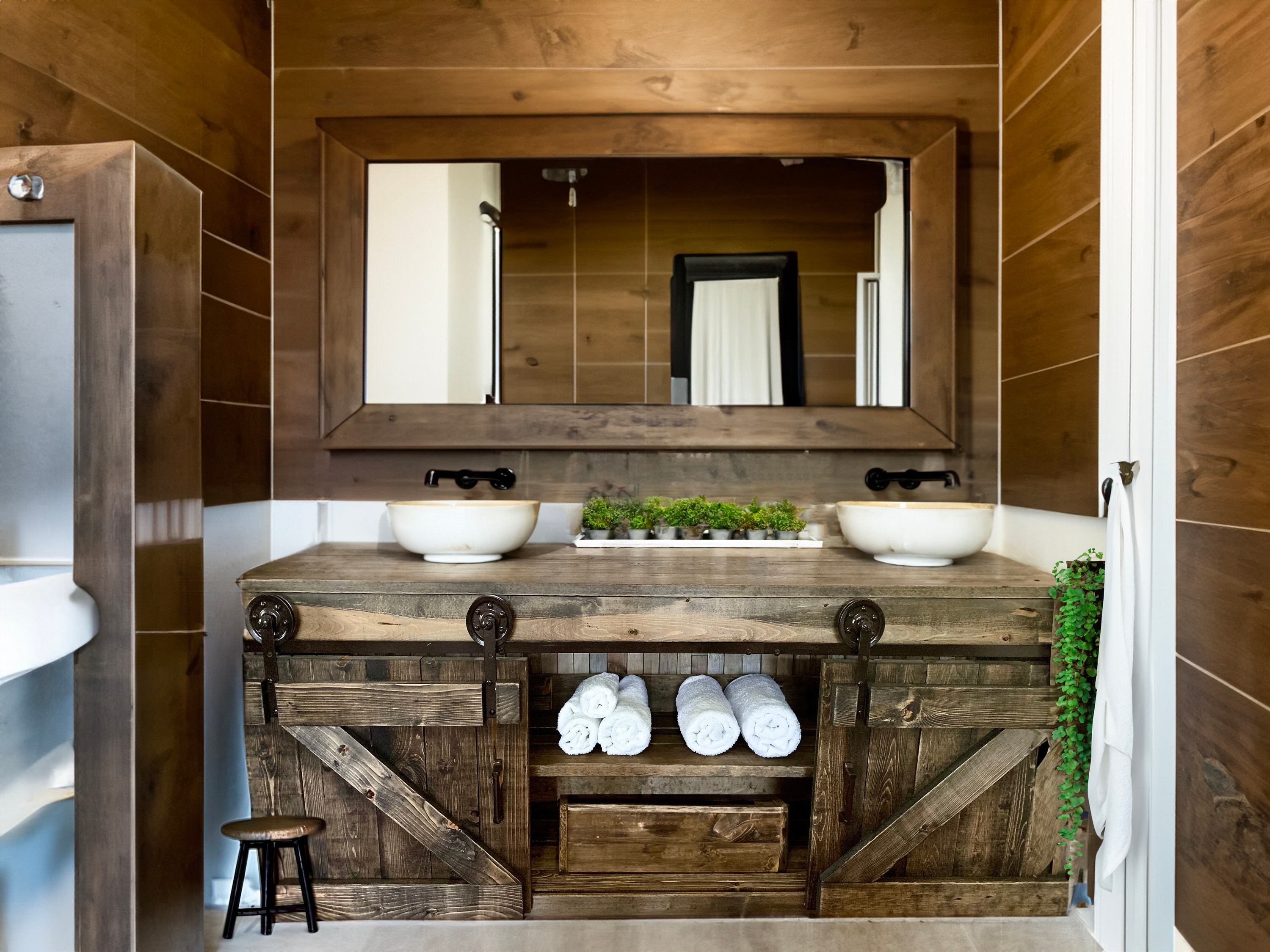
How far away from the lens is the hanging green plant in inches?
70.8

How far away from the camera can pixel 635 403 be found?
2373mm

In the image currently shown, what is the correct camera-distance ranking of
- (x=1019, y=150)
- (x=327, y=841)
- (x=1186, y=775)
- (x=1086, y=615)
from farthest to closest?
1. (x=1019, y=150)
2. (x=327, y=841)
3. (x=1086, y=615)
4. (x=1186, y=775)

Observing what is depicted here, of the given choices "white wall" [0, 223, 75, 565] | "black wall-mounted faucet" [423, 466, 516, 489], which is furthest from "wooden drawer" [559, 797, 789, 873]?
"white wall" [0, 223, 75, 565]

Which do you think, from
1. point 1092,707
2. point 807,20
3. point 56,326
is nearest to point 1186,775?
point 1092,707

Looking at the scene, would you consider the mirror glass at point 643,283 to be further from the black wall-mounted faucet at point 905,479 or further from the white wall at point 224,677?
the white wall at point 224,677

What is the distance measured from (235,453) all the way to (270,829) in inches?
38.1

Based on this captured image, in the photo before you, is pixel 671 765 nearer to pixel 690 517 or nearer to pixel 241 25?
pixel 690 517

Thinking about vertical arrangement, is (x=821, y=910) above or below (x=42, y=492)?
below

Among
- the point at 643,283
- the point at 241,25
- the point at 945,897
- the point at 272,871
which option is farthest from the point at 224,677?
the point at 945,897

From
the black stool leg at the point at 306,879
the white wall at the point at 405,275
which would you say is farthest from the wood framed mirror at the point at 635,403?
the black stool leg at the point at 306,879

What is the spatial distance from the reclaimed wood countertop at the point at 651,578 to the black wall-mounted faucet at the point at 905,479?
0.28 m

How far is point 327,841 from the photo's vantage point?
194 cm

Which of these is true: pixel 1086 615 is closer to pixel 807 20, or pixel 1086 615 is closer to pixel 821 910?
pixel 821 910

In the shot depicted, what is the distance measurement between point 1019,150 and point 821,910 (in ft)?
6.66
